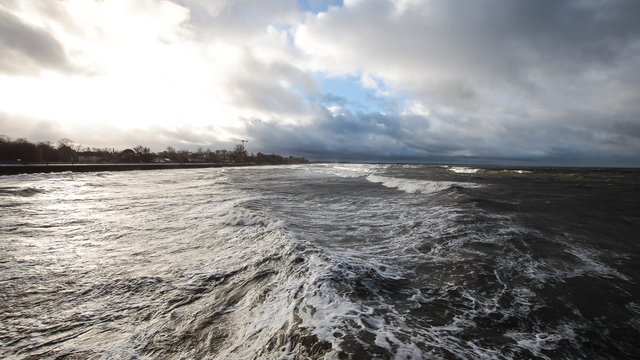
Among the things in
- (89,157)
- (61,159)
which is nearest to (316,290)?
(61,159)

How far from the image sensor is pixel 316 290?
383 cm

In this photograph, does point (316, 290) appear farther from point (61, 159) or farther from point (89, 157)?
point (89, 157)

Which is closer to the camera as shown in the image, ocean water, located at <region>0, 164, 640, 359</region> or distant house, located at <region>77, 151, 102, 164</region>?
ocean water, located at <region>0, 164, 640, 359</region>

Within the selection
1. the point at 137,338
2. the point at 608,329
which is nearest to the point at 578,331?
the point at 608,329

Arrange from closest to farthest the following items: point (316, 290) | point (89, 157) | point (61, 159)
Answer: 1. point (316, 290)
2. point (61, 159)
3. point (89, 157)

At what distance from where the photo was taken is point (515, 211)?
35.3 ft

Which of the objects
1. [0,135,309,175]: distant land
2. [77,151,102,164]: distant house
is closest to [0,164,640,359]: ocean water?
[0,135,309,175]: distant land

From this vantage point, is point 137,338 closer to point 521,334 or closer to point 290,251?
point 290,251

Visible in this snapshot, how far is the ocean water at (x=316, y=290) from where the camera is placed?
283 cm

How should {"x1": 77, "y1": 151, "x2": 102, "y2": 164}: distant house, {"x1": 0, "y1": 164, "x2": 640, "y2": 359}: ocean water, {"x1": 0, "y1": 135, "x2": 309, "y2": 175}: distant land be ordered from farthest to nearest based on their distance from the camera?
1. {"x1": 77, "y1": 151, "x2": 102, "y2": 164}: distant house
2. {"x1": 0, "y1": 135, "x2": 309, "y2": 175}: distant land
3. {"x1": 0, "y1": 164, "x2": 640, "y2": 359}: ocean water

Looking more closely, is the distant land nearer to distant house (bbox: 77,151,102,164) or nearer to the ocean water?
distant house (bbox: 77,151,102,164)

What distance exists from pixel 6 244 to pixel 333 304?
8772 mm

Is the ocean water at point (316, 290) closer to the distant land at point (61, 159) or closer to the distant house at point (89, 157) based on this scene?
the distant land at point (61, 159)

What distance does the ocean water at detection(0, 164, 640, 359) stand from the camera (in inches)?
111
